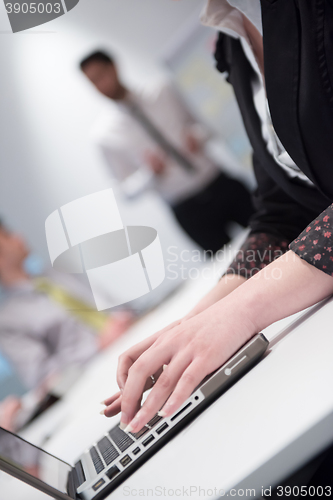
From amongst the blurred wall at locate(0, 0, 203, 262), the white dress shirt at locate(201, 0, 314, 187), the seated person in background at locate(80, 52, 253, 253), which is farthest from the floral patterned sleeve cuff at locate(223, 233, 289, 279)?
the seated person in background at locate(80, 52, 253, 253)

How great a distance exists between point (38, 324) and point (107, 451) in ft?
4.66

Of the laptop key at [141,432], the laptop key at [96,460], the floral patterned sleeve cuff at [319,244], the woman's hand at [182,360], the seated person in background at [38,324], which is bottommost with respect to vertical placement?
the seated person in background at [38,324]

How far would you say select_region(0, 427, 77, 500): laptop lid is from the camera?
12.6 inches

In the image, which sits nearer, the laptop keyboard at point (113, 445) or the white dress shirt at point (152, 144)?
the laptop keyboard at point (113, 445)

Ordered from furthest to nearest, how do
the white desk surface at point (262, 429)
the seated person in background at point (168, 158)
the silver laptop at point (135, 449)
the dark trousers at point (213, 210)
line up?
1. the dark trousers at point (213, 210)
2. the seated person in background at point (168, 158)
3. the silver laptop at point (135, 449)
4. the white desk surface at point (262, 429)

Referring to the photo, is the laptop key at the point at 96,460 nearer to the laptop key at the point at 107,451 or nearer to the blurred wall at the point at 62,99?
the laptop key at the point at 107,451

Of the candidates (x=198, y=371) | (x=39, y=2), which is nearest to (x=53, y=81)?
(x=39, y=2)

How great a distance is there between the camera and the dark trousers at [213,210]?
2281 millimetres

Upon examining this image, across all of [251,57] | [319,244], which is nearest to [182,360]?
[319,244]

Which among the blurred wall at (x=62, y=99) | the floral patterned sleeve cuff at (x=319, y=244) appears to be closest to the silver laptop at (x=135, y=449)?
the floral patterned sleeve cuff at (x=319, y=244)

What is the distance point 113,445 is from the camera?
40 centimetres

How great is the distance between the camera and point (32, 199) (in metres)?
1.50

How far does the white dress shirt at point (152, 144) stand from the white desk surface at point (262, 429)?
190 cm

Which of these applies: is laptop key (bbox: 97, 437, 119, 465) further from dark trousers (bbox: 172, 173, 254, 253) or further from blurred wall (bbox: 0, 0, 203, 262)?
dark trousers (bbox: 172, 173, 254, 253)
